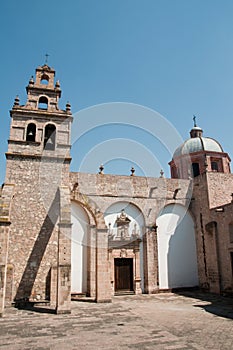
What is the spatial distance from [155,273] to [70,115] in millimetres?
11224

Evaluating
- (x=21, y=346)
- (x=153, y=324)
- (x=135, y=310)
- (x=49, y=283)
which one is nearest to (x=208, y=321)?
(x=153, y=324)

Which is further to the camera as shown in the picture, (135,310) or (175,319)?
(135,310)

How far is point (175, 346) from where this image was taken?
22.9ft

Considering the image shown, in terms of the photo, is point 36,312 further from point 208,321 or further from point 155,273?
point 155,273

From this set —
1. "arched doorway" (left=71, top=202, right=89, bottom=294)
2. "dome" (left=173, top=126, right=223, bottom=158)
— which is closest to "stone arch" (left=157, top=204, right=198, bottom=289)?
"arched doorway" (left=71, top=202, right=89, bottom=294)

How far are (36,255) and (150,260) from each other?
294 inches

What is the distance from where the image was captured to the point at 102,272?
13797 mm

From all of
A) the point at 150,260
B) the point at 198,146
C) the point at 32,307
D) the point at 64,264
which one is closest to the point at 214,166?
the point at 198,146

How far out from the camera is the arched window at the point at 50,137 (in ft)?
50.0

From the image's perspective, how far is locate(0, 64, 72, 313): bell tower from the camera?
1221 cm

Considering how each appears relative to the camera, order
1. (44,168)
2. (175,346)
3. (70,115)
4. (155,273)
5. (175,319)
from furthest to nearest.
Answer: (155,273), (70,115), (44,168), (175,319), (175,346)

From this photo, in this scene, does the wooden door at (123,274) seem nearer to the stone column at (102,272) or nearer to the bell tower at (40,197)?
the stone column at (102,272)

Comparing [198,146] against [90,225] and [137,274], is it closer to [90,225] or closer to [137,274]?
[137,274]

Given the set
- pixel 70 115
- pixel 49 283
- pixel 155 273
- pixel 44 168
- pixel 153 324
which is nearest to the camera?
pixel 153 324
